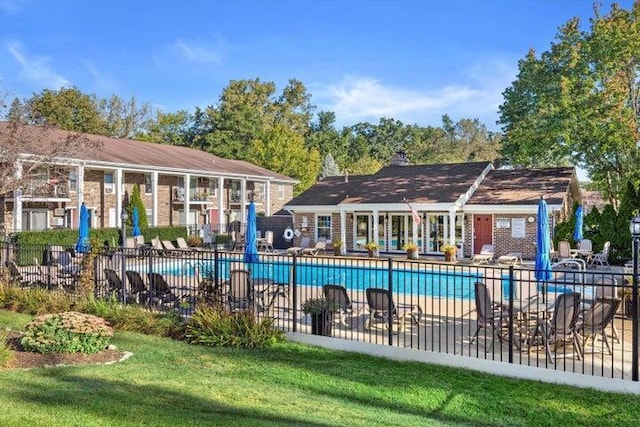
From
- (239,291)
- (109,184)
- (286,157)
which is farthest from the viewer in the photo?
(286,157)

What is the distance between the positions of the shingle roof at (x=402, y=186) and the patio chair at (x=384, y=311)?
1745 centimetres

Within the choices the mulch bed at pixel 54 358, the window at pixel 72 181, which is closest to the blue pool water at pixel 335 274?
the mulch bed at pixel 54 358

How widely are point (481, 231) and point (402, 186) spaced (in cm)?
583

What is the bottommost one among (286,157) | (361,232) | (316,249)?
(316,249)

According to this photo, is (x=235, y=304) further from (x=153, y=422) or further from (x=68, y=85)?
(x=68, y=85)

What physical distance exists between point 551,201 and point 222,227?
78.0 feet

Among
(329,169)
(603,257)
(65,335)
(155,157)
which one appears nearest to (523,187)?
(603,257)

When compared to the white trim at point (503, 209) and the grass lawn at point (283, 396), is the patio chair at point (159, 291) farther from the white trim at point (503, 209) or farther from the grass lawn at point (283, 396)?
the white trim at point (503, 209)

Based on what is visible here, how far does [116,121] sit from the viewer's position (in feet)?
187

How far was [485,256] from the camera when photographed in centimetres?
2381

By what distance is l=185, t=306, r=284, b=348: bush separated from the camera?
928 centimetres

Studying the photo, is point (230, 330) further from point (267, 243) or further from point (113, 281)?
point (267, 243)

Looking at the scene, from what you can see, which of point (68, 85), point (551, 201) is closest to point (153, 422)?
point (551, 201)

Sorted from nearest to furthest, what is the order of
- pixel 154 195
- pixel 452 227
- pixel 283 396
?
1. pixel 283 396
2. pixel 452 227
3. pixel 154 195
